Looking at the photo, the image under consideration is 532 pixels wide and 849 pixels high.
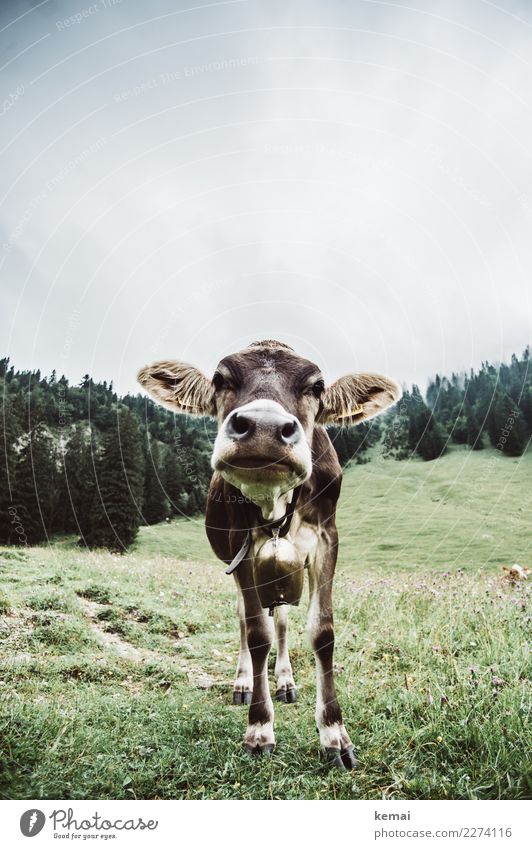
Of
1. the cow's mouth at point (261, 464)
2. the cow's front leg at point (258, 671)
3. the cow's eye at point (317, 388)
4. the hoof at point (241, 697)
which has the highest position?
the cow's eye at point (317, 388)

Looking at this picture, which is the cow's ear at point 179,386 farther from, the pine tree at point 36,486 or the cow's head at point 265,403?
the pine tree at point 36,486

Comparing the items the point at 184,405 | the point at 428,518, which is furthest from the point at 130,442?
the point at 428,518

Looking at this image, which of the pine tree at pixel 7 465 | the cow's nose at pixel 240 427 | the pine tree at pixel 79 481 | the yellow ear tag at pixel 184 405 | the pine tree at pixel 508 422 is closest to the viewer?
the cow's nose at pixel 240 427

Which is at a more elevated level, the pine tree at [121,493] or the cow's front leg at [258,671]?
the pine tree at [121,493]

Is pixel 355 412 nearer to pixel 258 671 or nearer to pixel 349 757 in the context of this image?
pixel 258 671

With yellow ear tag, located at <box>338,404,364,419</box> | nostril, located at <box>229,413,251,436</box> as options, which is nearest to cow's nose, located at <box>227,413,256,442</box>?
nostril, located at <box>229,413,251,436</box>

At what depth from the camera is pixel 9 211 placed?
416 centimetres

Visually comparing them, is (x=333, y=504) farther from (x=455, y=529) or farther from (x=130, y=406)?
(x=455, y=529)

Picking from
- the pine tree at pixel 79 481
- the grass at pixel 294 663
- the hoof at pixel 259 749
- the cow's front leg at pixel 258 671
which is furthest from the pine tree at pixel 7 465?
the hoof at pixel 259 749

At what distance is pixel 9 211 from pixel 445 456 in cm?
472

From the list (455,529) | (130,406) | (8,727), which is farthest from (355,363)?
Result: (455,529)

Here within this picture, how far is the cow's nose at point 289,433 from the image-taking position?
247 centimetres

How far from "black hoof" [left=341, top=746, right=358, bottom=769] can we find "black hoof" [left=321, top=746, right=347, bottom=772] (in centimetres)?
2

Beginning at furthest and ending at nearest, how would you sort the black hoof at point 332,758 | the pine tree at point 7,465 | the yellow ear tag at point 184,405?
the pine tree at point 7,465, the yellow ear tag at point 184,405, the black hoof at point 332,758
